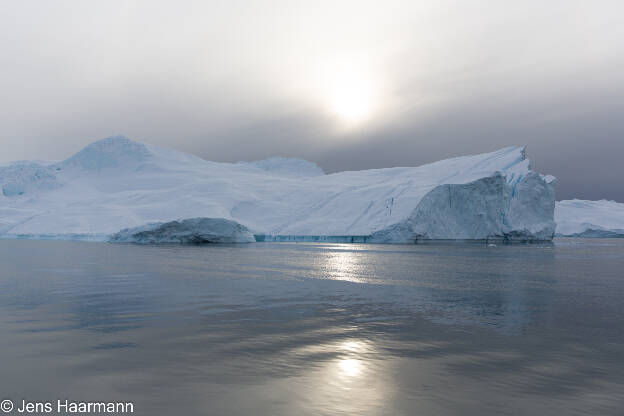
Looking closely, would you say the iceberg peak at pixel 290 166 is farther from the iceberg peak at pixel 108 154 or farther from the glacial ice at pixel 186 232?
the glacial ice at pixel 186 232

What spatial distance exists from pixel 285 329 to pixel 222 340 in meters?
1.36

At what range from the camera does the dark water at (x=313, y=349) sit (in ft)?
16.6

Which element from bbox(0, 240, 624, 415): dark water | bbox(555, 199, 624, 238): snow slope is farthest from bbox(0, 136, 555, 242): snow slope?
bbox(555, 199, 624, 238): snow slope

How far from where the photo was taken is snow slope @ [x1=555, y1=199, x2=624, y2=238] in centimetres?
10662

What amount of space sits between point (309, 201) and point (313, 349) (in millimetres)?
54589

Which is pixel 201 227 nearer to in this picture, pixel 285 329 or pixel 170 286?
pixel 170 286

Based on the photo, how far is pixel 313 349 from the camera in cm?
709

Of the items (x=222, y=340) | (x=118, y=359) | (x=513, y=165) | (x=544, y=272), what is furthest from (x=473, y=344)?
(x=513, y=165)

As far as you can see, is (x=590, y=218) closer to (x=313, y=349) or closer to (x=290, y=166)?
(x=290, y=166)

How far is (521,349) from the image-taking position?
24.3ft

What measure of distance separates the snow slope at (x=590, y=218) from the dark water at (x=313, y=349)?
106 m

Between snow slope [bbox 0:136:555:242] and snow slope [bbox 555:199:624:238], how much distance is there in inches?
2201

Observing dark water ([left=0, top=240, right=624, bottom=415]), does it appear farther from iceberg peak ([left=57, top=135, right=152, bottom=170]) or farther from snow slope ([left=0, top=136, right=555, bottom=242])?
iceberg peak ([left=57, top=135, right=152, bottom=170])

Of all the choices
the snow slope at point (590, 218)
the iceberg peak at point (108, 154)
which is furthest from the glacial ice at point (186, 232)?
the snow slope at point (590, 218)
